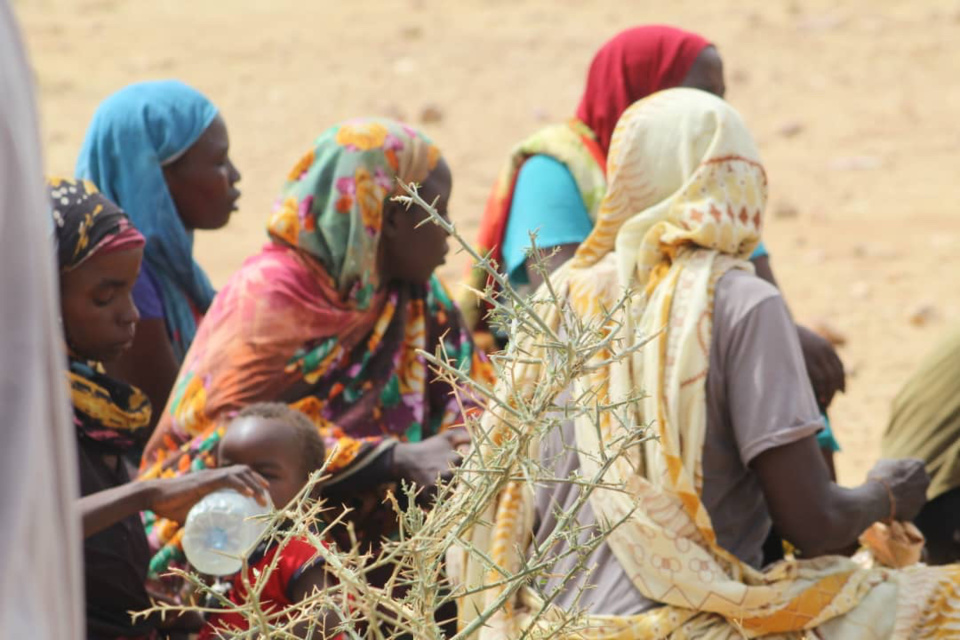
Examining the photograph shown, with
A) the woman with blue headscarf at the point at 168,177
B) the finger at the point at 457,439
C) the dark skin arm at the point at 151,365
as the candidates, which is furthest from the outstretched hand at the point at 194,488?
the woman with blue headscarf at the point at 168,177

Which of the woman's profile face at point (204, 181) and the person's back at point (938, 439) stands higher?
the woman's profile face at point (204, 181)

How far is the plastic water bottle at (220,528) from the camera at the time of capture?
3.20m

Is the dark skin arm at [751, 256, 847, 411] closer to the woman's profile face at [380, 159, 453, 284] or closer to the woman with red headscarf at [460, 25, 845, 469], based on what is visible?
the woman with red headscarf at [460, 25, 845, 469]

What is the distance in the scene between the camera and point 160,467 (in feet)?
12.9

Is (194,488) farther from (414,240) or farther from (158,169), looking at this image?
(158,169)

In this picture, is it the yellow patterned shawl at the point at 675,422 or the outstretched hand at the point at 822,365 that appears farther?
the outstretched hand at the point at 822,365

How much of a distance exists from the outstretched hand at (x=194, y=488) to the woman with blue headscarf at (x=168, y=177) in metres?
1.31

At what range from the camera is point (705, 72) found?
512cm

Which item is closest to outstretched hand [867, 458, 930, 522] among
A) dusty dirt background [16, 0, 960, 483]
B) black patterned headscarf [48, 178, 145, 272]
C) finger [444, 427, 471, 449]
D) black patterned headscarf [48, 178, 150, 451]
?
finger [444, 427, 471, 449]

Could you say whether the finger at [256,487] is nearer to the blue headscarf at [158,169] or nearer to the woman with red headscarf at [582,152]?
→ the blue headscarf at [158,169]

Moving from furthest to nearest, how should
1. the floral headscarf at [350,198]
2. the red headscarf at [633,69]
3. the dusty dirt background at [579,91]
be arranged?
the dusty dirt background at [579,91] < the red headscarf at [633,69] < the floral headscarf at [350,198]

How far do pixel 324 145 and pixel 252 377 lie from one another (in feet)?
2.42

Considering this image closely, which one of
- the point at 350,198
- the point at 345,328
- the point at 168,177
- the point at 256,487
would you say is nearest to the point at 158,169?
the point at 168,177

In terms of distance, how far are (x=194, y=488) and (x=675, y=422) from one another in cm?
102
